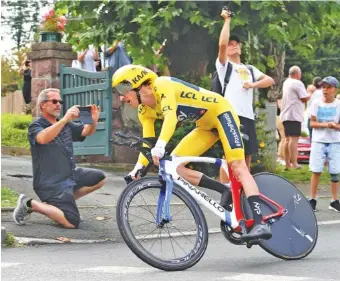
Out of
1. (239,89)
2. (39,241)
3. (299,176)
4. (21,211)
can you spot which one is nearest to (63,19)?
(299,176)

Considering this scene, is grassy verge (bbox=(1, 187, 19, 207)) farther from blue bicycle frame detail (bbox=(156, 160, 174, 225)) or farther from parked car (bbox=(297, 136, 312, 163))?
parked car (bbox=(297, 136, 312, 163))

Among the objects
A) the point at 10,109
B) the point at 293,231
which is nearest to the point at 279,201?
the point at 293,231

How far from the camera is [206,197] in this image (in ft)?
25.8

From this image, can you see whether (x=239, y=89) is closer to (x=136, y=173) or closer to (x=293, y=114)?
(x=136, y=173)

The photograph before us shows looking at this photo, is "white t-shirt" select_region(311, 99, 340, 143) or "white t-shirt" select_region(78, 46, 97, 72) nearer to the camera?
"white t-shirt" select_region(311, 99, 340, 143)

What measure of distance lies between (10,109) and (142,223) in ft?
108

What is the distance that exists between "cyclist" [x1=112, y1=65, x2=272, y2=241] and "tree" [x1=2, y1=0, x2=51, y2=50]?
3424 cm

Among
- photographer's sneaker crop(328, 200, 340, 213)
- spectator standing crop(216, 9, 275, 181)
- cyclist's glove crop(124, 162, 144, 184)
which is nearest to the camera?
cyclist's glove crop(124, 162, 144, 184)

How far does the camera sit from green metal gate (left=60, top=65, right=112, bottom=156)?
15.3m

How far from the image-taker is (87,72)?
624 inches

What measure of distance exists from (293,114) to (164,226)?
10.2 metres

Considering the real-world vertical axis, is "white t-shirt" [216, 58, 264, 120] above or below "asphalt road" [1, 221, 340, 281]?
above

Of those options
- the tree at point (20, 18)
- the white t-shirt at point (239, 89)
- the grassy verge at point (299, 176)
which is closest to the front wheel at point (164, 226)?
the white t-shirt at point (239, 89)

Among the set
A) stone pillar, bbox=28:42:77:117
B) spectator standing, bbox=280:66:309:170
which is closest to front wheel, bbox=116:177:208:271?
stone pillar, bbox=28:42:77:117
